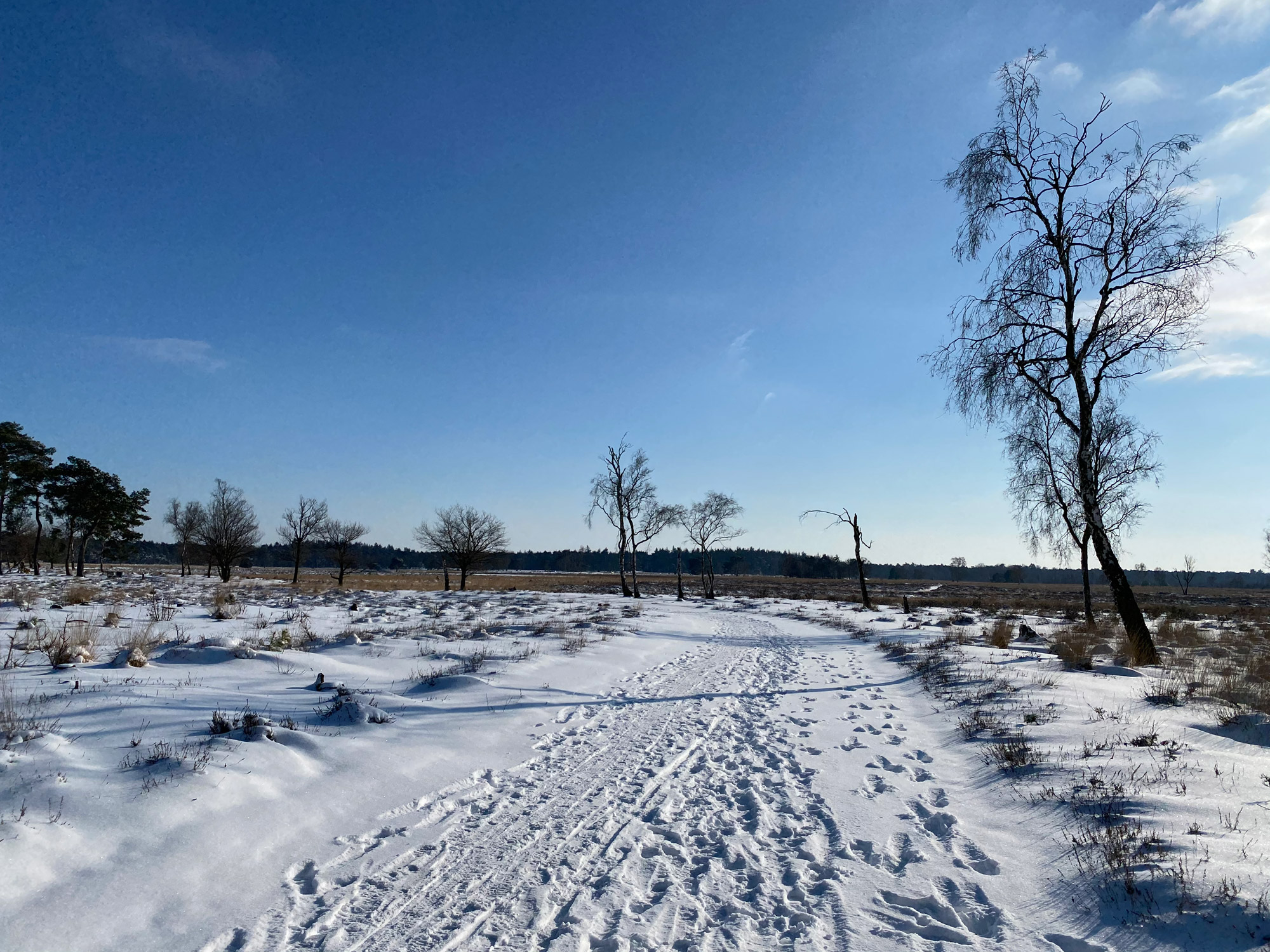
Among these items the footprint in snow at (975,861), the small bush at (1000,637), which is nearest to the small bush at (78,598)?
the footprint in snow at (975,861)

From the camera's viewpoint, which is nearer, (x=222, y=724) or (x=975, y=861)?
(x=975, y=861)

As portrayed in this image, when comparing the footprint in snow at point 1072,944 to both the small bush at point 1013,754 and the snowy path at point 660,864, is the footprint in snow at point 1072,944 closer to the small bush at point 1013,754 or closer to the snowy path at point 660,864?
the snowy path at point 660,864

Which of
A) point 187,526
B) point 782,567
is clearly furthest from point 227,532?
point 782,567

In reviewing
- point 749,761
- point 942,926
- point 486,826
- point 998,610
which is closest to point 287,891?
point 486,826

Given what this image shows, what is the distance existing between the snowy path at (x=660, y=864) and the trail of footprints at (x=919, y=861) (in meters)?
0.01

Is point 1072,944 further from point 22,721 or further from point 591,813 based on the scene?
point 22,721

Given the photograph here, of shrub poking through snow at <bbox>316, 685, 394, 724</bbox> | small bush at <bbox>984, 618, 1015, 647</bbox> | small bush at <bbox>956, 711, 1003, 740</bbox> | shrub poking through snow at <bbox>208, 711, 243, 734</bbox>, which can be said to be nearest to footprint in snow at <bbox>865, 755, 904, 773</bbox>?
small bush at <bbox>956, 711, 1003, 740</bbox>

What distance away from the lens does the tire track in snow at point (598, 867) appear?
313 centimetres

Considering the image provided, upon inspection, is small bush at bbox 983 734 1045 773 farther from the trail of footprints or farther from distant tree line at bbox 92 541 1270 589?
distant tree line at bbox 92 541 1270 589

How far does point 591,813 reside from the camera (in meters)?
4.68

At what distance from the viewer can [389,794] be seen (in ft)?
16.2

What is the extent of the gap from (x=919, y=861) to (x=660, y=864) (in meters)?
1.74

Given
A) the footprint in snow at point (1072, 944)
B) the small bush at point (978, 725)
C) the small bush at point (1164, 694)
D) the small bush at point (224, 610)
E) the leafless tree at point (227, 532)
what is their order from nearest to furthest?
1. the footprint in snow at point (1072, 944)
2. the small bush at point (978, 725)
3. the small bush at point (1164, 694)
4. the small bush at point (224, 610)
5. the leafless tree at point (227, 532)

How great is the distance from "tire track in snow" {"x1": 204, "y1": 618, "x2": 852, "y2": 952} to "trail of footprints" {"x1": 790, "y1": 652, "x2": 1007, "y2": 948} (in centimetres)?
28
